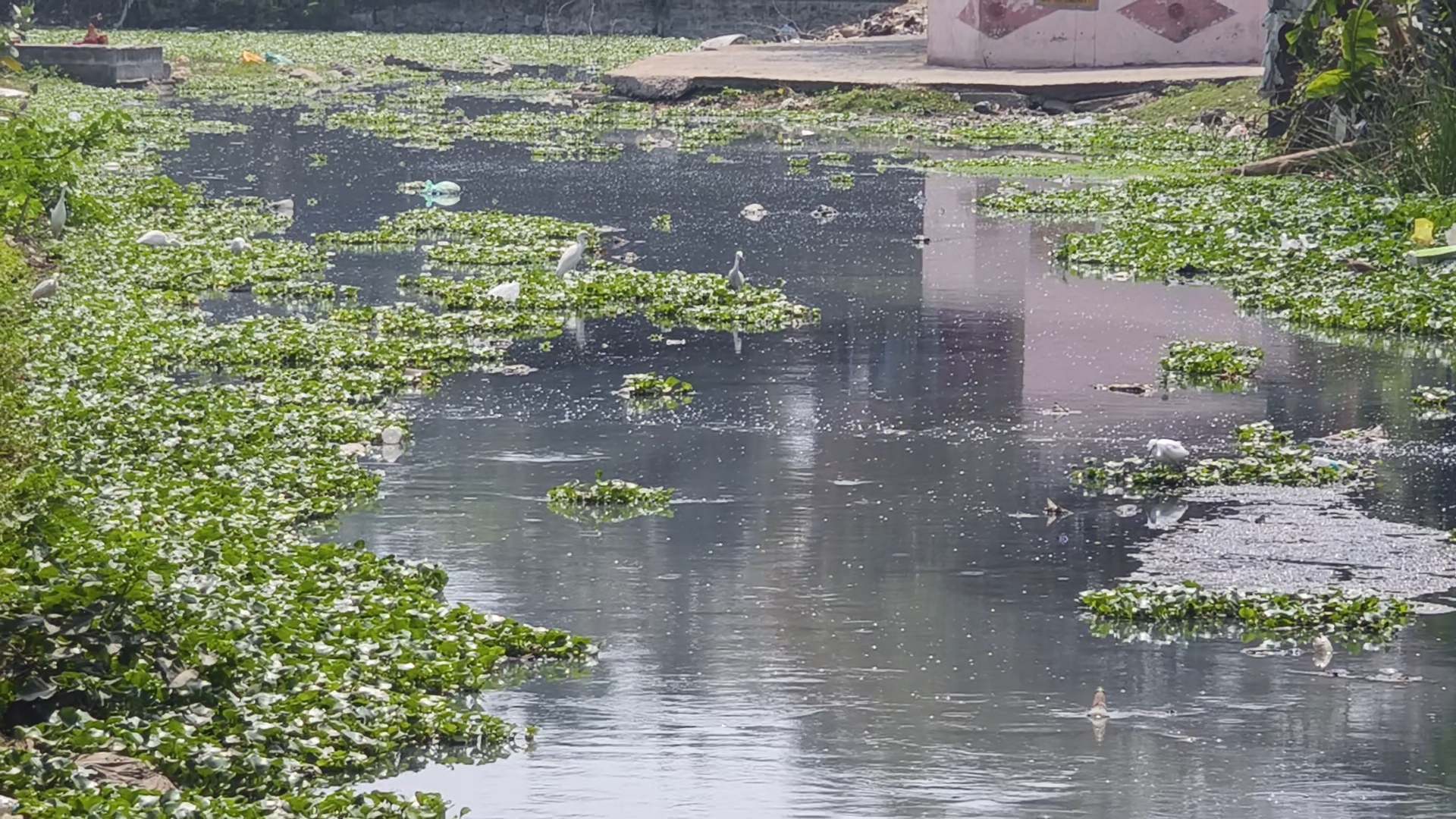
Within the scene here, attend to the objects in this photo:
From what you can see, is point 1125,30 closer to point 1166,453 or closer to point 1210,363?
point 1210,363

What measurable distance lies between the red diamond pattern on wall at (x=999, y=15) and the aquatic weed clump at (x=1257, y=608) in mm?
23734

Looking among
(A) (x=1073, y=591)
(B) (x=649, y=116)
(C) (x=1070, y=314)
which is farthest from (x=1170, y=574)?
(B) (x=649, y=116)

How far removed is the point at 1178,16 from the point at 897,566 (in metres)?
23.8

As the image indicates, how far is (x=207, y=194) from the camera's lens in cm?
Result: 1869

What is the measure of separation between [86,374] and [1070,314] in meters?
5.76

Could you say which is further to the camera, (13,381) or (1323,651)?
(13,381)

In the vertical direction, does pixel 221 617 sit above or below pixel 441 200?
below

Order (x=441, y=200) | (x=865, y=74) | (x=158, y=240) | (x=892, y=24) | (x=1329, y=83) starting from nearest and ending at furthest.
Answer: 1. (x=158, y=240)
2. (x=1329, y=83)
3. (x=441, y=200)
4. (x=865, y=74)
5. (x=892, y=24)

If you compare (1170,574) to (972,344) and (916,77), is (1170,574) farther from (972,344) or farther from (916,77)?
(916,77)

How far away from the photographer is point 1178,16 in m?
29.8

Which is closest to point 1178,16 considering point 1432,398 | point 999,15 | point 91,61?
point 999,15

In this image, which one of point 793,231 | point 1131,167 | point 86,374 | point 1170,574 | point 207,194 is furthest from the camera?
point 1131,167

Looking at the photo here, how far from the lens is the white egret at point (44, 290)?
11.7 m

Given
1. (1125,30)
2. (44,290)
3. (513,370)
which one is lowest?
(513,370)
